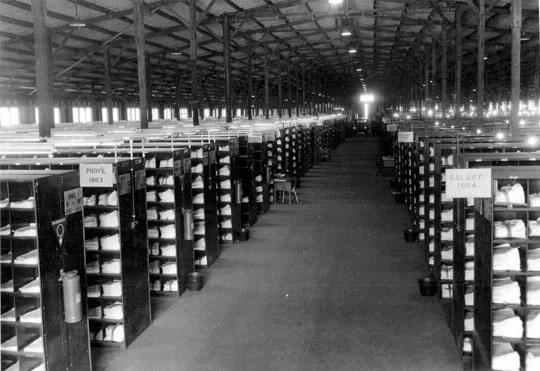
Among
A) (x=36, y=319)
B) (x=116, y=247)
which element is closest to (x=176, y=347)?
(x=116, y=247)

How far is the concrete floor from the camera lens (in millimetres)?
8289

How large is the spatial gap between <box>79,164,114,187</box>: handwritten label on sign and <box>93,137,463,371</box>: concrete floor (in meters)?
2.46

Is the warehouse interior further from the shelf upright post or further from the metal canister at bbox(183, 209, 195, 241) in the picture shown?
the shelf upright post

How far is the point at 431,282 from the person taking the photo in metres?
10.8

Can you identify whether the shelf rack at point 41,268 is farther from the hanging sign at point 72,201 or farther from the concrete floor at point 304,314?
the concrete floor at point 304,314

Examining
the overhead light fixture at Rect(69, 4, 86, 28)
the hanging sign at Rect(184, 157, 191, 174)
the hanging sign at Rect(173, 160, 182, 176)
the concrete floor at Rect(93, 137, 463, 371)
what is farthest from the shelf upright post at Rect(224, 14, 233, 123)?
the hanging sign at Rect(173, 160, 182, 176)

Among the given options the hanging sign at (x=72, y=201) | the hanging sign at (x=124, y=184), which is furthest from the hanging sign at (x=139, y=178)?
the hanging sign at (x=72, y=201)

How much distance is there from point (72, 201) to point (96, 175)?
0.75 metres

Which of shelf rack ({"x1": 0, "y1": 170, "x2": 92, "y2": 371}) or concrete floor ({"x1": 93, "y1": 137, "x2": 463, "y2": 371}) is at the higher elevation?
shelf rack ({"x1": 0, "y1": 170, "x2": 92, "y2": 371})

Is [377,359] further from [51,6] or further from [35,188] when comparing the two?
[51,6]

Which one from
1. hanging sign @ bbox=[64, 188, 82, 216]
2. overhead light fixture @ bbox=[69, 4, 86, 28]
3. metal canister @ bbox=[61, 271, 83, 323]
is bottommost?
metal canister @ bbox=[61, 271, 83, 323]

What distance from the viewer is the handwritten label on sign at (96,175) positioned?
317 inches

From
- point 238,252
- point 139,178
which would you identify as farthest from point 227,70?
point 139,178

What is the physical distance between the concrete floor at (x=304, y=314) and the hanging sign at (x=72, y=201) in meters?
2.26
